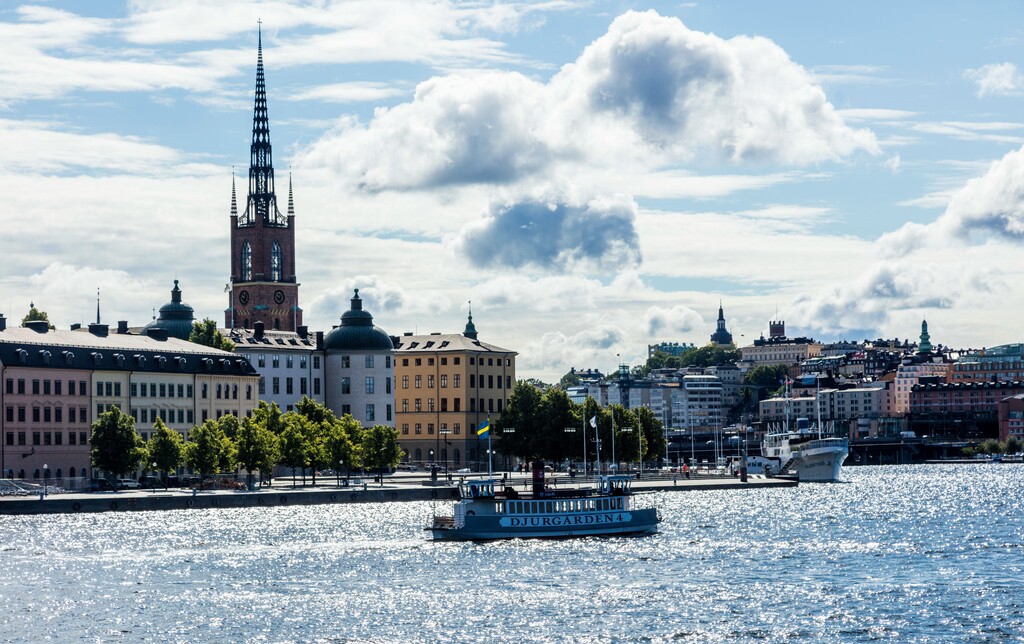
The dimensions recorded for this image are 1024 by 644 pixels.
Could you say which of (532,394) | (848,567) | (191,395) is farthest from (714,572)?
(532,394)

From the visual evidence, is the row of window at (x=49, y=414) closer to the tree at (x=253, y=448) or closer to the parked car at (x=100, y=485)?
the parked car at (x=100, y=485)

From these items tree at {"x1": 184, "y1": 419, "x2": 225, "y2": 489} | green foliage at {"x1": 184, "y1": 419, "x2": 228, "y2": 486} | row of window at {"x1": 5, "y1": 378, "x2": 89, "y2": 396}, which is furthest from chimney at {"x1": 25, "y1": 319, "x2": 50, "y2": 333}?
tree at {"x1": 184, "y1": 419, "x2": 225, "y2": 489}

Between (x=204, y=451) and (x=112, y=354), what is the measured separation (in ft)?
66.9

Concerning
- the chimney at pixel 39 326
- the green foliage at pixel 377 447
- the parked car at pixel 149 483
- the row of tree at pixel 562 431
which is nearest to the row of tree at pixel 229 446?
the green foliage at pixel 377 447

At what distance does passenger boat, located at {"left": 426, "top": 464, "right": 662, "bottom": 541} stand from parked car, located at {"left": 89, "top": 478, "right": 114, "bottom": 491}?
4321cm

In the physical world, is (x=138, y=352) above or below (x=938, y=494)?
above

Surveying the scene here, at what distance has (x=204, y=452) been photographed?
145 meters

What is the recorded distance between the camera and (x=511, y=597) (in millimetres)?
74250

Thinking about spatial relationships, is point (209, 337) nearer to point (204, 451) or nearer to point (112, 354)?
point (112, 354)

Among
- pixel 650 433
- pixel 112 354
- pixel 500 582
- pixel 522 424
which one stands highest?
pixel 112 354

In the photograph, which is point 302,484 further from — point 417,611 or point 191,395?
point 417,611

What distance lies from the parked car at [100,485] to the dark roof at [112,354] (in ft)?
47.1

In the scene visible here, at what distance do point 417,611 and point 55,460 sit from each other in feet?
292

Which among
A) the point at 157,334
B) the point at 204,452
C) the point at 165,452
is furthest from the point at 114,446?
Answer: the point at 157,334
